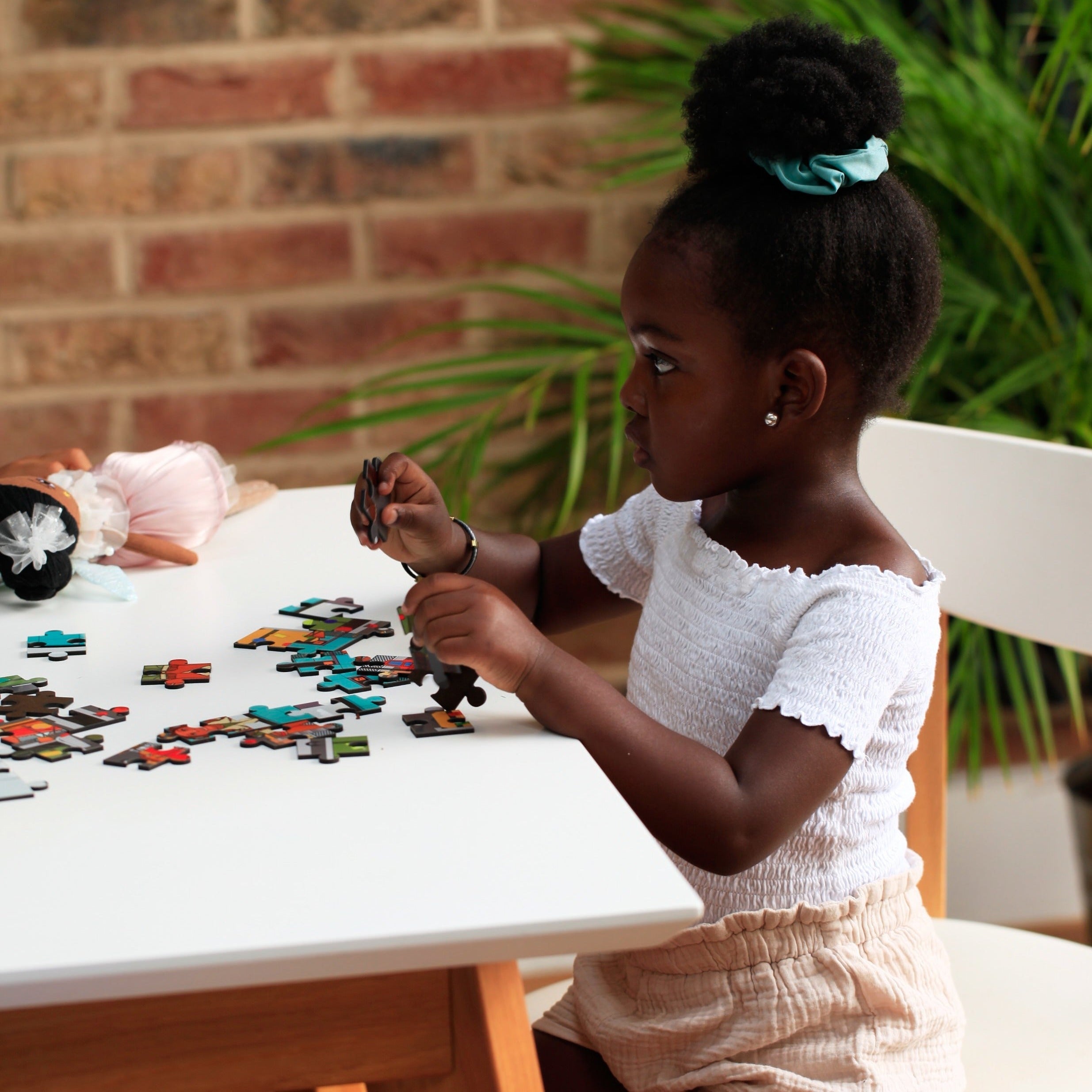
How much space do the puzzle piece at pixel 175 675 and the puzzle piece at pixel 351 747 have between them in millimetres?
150

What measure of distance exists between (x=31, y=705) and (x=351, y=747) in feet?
0.74

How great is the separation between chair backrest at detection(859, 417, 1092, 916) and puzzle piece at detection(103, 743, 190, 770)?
2.30 feet

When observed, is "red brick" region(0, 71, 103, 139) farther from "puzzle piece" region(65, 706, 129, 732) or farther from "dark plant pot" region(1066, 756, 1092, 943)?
"dark plant pot" region(1066, 756, 1092, 943)

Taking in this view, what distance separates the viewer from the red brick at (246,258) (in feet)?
6.21

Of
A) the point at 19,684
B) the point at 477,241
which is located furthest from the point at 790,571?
the point at 477,241

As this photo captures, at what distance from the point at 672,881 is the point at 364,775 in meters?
0.20

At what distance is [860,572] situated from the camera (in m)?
0.88

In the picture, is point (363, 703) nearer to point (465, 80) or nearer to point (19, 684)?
point (19, 684)

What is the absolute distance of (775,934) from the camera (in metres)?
0.91

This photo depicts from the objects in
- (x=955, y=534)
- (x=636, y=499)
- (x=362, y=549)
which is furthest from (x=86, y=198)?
(x=955, y=534)

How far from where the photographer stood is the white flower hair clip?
40.2 inches

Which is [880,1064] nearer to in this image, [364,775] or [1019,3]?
[364,775]

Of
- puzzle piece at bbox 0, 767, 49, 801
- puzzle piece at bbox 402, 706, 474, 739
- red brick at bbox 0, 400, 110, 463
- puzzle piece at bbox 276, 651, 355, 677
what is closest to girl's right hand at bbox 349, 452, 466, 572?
puzzle piece at bbox 276, 651, 355, 677

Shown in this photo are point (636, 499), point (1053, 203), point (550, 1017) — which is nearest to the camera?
point (550, 1017)
